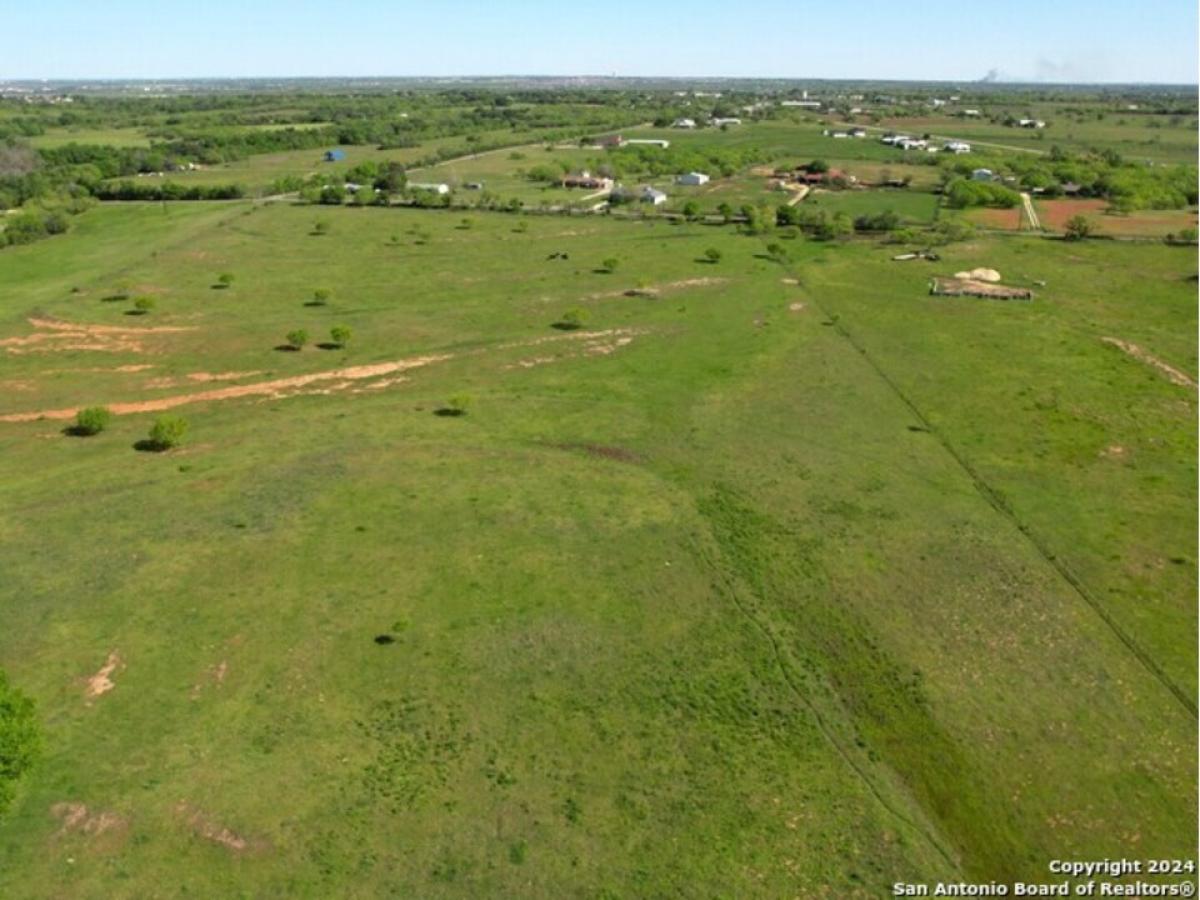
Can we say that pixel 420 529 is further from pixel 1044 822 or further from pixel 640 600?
pixel 1044 822

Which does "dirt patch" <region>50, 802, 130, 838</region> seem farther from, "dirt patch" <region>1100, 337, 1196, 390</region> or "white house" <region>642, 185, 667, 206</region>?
"white house" <region>642, 185, 667, 206</region>

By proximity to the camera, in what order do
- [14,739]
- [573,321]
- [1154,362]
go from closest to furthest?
[14,739] → [1154,362] → [573,321]

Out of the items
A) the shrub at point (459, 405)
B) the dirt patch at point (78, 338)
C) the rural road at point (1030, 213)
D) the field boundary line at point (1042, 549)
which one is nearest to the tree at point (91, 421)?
the dirt patch at point (78, 338)

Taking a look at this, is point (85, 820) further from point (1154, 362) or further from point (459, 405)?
point (1154, 362)

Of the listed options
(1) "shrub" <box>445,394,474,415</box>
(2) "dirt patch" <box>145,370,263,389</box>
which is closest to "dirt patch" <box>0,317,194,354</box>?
(2) "dirt patch" <box>145,370,263,389</box>

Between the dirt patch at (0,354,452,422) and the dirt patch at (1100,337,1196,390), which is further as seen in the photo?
the dirt patch at (1100,337,1196,390)

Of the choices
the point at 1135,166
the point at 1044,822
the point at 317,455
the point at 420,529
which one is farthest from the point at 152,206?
the point at 1135,166

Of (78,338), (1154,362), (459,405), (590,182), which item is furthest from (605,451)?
(590,182)
